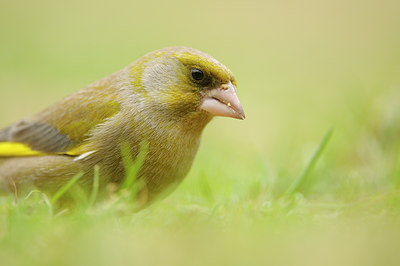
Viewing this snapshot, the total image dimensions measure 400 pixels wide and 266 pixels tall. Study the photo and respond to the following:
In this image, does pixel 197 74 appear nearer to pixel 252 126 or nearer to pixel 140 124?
pixel 140 124

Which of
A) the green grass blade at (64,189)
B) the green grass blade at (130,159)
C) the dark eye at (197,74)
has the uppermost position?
the dark eye at (197,74)

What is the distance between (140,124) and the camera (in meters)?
3.34

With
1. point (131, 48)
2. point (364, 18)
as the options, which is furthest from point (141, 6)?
point (364, 18)

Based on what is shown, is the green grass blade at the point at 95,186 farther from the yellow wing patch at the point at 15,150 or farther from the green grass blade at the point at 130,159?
the yellow wing patch at the point at 15,150

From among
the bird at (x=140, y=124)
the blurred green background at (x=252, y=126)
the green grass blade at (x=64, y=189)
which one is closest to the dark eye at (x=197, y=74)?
the bird at (x=140, y=124)

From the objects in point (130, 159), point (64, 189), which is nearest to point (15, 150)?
point (64, 189)

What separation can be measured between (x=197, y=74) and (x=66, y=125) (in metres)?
1.00

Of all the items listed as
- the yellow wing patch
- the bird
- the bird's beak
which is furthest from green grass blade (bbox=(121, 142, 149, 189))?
the yellow wing patch

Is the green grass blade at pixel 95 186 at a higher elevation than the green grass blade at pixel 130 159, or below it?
below

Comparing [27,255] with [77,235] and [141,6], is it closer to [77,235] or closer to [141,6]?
[77,235]

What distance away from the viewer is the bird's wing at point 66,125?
3.48 meters

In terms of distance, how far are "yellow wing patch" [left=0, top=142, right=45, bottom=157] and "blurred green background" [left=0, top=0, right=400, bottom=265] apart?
2.51 feet

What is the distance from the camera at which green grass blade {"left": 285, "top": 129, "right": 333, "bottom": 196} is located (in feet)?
11.9

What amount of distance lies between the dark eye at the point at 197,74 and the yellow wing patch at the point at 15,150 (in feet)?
4.10
